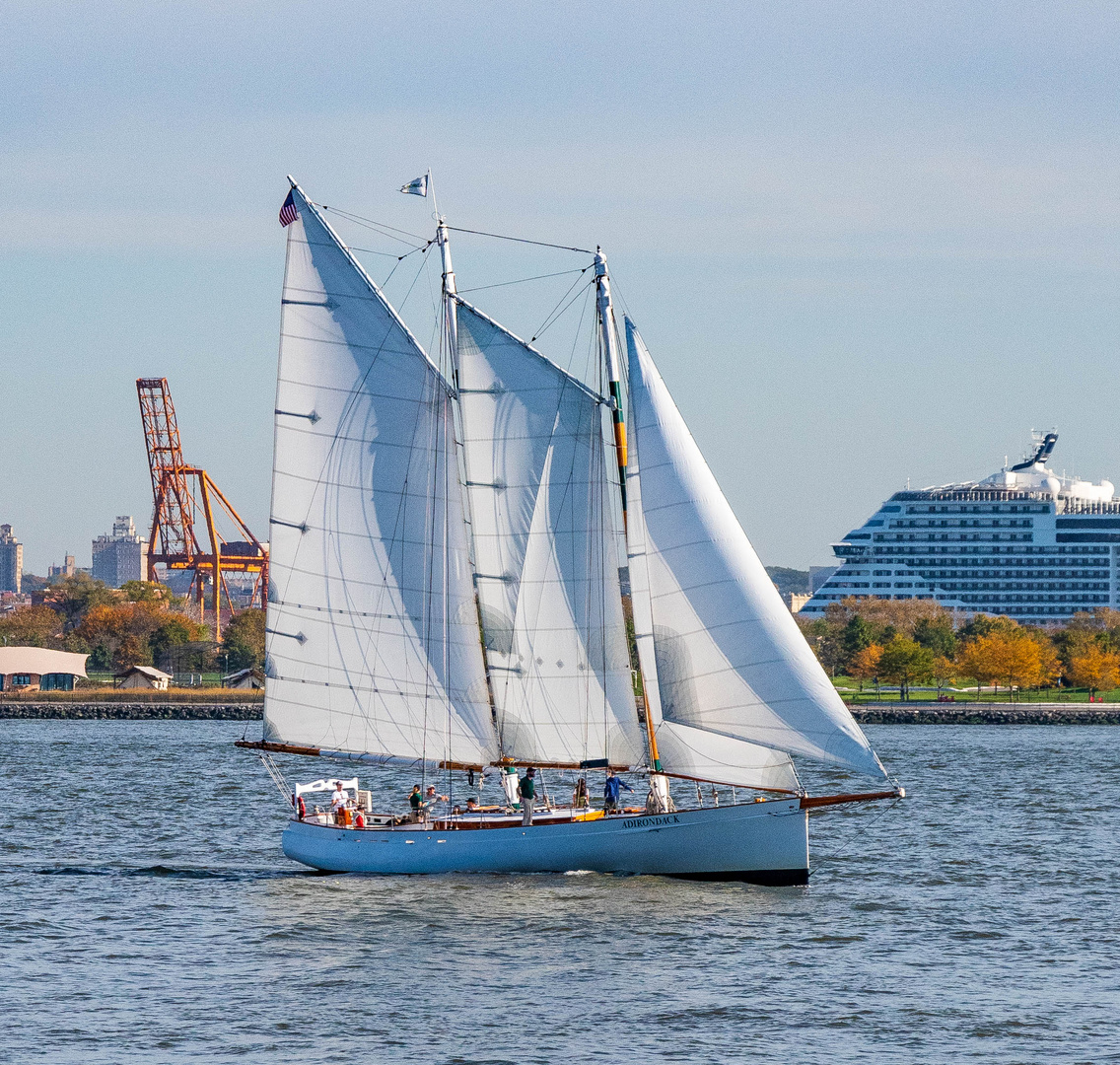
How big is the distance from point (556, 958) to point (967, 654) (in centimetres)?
14079

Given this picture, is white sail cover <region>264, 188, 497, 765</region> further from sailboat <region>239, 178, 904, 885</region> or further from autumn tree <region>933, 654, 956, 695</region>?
autumn tree <region>933, 654, 956, 695</region>

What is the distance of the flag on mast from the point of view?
43.4 m

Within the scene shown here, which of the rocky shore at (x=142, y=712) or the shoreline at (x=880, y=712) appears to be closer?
the shoreline at (x=880, y=712)

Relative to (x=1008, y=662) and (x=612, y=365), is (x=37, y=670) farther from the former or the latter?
(x=612, y=365)

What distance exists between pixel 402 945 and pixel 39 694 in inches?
5737

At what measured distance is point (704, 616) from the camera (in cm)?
3881

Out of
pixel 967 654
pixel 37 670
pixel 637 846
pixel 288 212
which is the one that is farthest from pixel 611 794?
pixel 37 670

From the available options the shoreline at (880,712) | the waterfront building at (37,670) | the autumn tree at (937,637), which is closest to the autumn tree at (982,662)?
the autumn tree at (937,637)

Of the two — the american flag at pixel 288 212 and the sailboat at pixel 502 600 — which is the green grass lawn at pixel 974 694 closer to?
the sailboat at pixel 502 600

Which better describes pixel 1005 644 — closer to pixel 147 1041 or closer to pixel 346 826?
pixel 346 826

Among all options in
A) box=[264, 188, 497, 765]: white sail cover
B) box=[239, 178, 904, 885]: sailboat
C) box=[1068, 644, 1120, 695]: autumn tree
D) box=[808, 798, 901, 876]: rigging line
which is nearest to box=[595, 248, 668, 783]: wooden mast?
box=[239, 178, 904, 885]: sailboat

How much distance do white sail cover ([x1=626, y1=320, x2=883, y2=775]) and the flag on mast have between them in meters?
9.16

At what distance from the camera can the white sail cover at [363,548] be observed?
4275 centimetres

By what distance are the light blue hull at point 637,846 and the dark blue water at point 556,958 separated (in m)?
0.45
